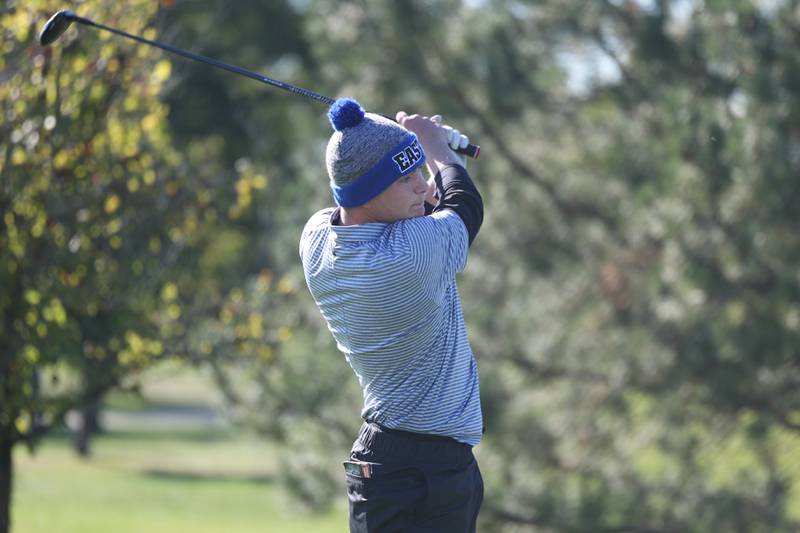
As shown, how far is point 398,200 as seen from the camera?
2838mm

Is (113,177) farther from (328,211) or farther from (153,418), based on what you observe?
(153,418)

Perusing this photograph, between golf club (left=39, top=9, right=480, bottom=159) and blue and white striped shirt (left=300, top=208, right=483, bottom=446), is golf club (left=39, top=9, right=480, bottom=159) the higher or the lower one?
the higher one

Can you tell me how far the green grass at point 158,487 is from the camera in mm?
13062

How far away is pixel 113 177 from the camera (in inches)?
210

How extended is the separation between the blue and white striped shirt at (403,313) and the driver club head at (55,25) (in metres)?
1.09

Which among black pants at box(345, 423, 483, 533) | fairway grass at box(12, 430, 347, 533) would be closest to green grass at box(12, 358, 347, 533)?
fairway grass at box(12, 430, 347, 533)

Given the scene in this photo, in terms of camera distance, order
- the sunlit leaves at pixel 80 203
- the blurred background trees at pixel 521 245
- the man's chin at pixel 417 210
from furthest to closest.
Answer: the blurred background trees at pixel 521 245, the sunlit leaves at pixel 80 203, the man's chin at pixel 417 210

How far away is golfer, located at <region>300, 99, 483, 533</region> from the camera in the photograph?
9.09 ft

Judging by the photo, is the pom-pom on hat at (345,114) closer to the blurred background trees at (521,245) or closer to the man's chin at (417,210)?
the man's chin at (417,210)

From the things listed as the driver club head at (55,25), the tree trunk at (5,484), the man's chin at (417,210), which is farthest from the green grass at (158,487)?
the man's chin at (417,210)

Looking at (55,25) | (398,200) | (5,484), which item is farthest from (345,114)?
(5,484)

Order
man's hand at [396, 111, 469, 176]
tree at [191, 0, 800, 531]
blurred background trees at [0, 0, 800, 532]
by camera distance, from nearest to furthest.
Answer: man's hand at [396, 111, 469, 176]
blurred background trees at [0, 0, 800, 532]
tree at [191, 0, 800, 531]

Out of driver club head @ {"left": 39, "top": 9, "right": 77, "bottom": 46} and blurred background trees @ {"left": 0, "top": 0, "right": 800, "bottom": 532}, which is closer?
driver club head @ {"left": 39, "top": 9, "right": 77, "bottom": 46}

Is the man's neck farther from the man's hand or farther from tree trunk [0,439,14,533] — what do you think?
tree trunk [0,439,14,533]
